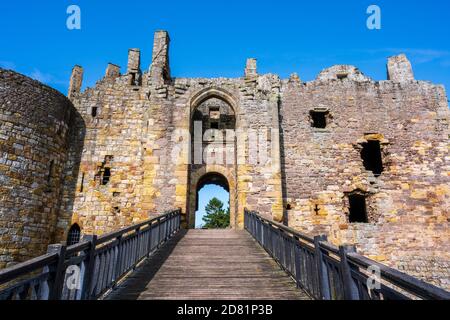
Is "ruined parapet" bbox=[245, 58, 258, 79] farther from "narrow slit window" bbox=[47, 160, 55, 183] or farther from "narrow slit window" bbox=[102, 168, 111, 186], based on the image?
"narrow slit window" bbox=[47, 160, 55, 183]

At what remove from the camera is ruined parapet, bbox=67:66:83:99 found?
577 inches

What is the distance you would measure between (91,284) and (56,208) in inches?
403

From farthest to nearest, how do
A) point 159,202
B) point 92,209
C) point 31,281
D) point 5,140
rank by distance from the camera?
point 92,209 < point 159,202 < point 5,140 < point 31,281

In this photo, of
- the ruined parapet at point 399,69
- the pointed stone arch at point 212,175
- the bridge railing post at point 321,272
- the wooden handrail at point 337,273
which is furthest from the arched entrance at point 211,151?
the ruined parapet at point 399,69

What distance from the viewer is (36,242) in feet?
36.3

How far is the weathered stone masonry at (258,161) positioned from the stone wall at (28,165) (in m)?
0.05

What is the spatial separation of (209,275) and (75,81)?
13641 mm

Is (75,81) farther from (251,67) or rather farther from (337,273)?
(337,273)

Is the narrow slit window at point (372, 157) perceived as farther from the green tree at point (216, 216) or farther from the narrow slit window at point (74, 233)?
the green tree at point (216, 216)

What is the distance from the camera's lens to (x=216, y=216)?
4016 centimetres

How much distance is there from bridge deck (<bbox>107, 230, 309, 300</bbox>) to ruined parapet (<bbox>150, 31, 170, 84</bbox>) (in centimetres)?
876

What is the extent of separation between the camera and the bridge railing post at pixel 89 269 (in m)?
3.75
